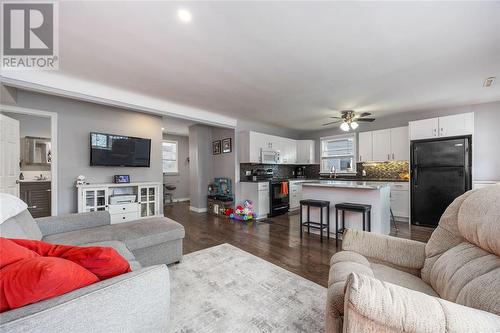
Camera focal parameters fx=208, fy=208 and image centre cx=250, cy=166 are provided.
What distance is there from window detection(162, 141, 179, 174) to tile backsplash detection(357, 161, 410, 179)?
20.6 feet

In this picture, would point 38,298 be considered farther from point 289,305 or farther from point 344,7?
point 344,7

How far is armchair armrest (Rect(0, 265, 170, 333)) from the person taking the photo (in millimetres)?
763

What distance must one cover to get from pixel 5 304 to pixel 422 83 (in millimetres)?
4758

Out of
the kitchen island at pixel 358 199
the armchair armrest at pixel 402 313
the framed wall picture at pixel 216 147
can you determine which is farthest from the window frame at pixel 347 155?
the armchair armrest at pixel 402 313

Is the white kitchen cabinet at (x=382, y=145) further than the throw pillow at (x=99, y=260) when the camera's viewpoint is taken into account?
Yes

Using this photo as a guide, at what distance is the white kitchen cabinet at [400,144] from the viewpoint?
4.91 metres

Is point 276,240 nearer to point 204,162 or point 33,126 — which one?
point 204,162

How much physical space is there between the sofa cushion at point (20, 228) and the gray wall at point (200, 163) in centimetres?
399


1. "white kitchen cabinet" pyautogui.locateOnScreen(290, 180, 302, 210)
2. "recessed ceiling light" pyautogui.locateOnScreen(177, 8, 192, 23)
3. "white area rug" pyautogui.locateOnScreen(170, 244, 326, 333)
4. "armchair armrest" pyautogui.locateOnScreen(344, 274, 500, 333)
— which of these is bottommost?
"white area rug" pyautogui.locateOnScreen(170, 244, 326, 333)

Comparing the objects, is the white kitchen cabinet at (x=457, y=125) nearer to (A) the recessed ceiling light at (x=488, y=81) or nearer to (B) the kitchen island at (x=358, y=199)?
(A) the recessed ceiling light at (x=488, y=81)

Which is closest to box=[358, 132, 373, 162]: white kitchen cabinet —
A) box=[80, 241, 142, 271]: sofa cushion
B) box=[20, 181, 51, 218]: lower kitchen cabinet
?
box=[80, 241, 142, 271]: sofa cushion

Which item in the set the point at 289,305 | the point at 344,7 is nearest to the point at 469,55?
the point at 344,7

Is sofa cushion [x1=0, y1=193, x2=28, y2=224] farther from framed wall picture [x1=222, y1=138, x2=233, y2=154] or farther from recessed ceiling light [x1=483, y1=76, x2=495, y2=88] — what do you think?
recessed ceiling light [x1=483, y1=76, x2=495, y2=88]

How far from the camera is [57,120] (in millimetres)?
3607
